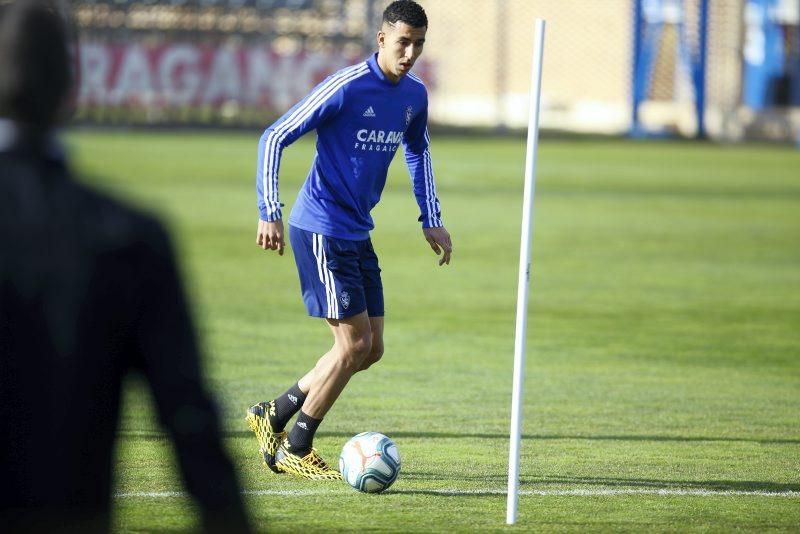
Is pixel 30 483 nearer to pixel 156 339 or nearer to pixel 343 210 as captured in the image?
pixel 156 339

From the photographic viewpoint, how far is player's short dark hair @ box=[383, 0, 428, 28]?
6469mm

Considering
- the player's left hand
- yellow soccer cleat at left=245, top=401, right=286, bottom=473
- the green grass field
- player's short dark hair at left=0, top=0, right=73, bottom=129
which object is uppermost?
player's short dark hair at left=0, top=0, right=73, bottom=129

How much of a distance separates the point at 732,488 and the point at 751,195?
65.9 feet

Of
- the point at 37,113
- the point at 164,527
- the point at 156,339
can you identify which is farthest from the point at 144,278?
the point at 164,527

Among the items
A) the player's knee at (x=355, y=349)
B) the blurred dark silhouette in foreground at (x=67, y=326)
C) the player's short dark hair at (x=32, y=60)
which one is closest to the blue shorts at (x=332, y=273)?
the player's knee at (x=355, y=349)

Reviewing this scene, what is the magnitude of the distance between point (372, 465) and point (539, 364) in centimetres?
435

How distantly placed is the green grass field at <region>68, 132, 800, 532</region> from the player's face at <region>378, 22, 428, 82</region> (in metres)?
1.82

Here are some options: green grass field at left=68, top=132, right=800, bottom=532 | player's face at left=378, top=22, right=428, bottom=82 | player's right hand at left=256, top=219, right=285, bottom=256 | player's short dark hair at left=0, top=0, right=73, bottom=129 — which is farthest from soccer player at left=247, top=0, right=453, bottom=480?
player's short dark hair at left=0, top=0, right=73, bottom=129

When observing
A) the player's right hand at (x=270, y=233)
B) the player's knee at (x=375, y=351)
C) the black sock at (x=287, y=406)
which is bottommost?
the black sock at (x=287, y=406)

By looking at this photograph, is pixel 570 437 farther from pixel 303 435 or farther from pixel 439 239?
pixel 303 435

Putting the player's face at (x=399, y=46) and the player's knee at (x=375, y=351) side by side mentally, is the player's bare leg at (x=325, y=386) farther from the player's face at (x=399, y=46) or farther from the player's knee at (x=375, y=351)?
the player's face at (x=399, y=46)

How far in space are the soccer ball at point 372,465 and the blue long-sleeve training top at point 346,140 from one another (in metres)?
0.97

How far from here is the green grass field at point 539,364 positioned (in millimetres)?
6133

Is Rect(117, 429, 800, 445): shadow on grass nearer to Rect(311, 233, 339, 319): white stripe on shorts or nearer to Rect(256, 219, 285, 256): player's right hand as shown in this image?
Rect(311, 233, 339, 319): white stripe on shorts
